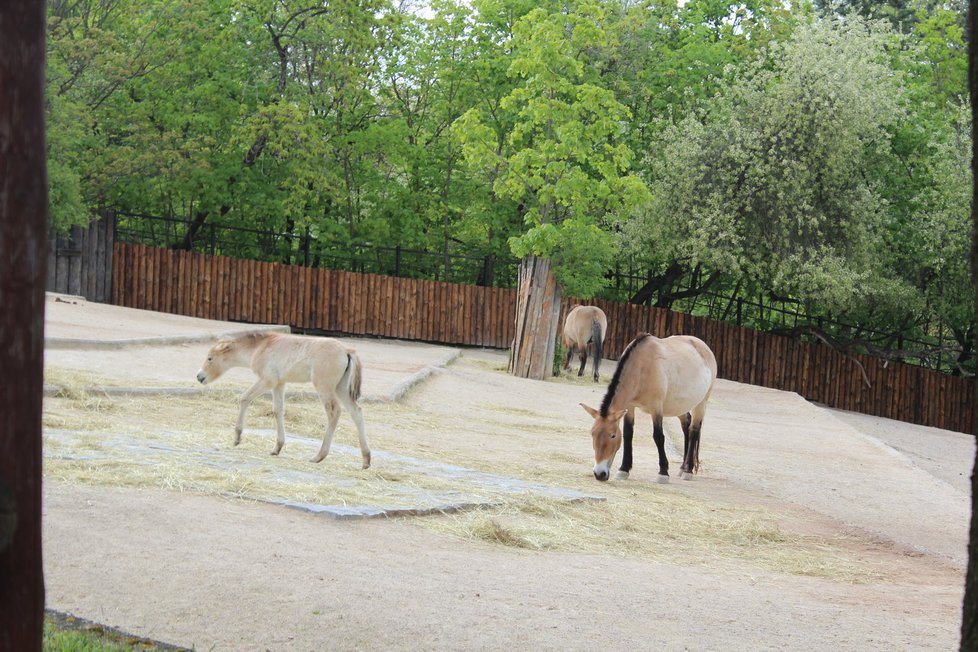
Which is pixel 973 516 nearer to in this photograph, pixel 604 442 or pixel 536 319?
pixel 604 442

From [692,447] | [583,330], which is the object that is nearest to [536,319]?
[583,330]

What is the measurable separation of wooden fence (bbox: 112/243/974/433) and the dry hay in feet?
55.1

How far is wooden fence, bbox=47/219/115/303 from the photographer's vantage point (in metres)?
27.2

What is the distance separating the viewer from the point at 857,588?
24.2 feet

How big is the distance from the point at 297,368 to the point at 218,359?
785 mm

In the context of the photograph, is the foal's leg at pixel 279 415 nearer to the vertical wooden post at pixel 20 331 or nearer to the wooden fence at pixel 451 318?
the vertical wooden post at pixel 20 331

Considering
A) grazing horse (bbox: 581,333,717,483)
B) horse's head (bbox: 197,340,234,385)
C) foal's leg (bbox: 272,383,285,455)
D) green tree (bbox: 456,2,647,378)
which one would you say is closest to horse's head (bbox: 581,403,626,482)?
grazing horse (bbox: 581,333,717,483)

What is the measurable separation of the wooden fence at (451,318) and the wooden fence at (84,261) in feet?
0.96

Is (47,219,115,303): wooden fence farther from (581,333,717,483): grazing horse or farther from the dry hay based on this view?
(581,333,717,483): grazing horse

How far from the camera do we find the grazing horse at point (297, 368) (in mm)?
9258

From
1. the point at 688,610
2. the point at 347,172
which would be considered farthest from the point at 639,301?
the point at 688,610

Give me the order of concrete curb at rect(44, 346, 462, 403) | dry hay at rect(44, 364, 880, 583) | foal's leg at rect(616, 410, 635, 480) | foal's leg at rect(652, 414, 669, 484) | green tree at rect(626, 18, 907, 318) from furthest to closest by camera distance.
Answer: green tree at rect(626, 18, 907, 318) → concrete curb at rect(44, 346, 462, 403) → foal's leg at rect(652, 414, 669, 484) → foal's leg at rect(616, 410, 635, 480) → dry hay at rect(44, 364, 880, 583)

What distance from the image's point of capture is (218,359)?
31.8ft

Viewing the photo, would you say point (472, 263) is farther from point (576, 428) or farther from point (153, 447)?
point (153, 447)
